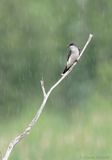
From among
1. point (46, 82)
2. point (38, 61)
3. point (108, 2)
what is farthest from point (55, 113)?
point (108, 2)

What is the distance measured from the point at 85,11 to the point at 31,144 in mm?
A: 5241

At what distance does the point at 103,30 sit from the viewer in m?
17.1

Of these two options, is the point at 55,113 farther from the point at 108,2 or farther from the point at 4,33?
the point at 108,2

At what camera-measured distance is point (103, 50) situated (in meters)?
16.7

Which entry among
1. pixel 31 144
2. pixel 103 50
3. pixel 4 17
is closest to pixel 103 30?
pixel 103 50

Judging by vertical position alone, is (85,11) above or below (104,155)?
below

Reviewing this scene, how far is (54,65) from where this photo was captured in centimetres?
1633

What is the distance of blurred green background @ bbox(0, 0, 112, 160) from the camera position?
14414mm

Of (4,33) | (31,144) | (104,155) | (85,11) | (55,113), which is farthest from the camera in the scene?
(85,11)

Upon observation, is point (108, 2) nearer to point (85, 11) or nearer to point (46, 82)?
point (85, 11)

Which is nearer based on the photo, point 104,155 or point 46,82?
point 104,155

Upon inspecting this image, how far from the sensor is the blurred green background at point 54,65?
1441 centimetres

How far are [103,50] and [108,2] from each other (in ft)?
3.45

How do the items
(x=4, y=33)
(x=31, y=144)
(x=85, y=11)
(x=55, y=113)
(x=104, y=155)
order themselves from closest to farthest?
(x=104, y=155) < (x=31, y=144) < (x=55, y=113) < (x=4, y=33) < (x=85, y=11)
